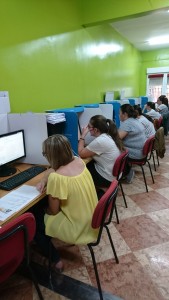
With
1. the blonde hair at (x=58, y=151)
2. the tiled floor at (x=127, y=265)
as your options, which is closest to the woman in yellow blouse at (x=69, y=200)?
the blonde hair at (x=58, y=151)

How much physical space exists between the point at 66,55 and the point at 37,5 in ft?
2.37

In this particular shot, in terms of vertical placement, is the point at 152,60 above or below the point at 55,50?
above

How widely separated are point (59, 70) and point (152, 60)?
582 cm

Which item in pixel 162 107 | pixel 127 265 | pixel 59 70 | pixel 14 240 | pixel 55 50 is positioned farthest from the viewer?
pixel 162 107

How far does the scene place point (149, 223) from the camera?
2.21m

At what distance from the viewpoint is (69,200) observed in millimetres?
1327

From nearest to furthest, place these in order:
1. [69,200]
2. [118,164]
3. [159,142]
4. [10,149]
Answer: [69,200], [10,149], [118,164], [159,142]

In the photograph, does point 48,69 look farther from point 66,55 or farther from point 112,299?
point 112,299

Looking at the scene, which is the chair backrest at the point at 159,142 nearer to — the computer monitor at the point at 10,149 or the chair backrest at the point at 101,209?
the computer monitor at the point at 10,149

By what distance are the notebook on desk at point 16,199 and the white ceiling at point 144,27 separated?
364 centimetres

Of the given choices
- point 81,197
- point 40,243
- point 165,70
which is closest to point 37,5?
point 81,197

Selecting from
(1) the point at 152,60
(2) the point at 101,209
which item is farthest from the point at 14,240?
(1) the point at 152,60

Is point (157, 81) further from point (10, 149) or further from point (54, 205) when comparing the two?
point (54, 205)

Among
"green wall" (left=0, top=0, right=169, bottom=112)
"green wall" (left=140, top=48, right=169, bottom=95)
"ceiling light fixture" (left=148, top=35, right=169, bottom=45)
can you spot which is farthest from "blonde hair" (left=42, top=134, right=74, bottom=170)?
"green wall" (left=140, top=48, right=169, bottom=95)
